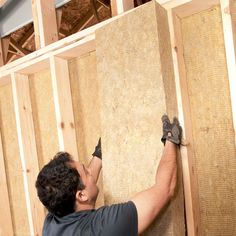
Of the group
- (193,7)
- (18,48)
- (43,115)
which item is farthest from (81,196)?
(18,48)

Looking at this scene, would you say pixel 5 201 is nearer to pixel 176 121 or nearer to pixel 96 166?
pixel 96 166

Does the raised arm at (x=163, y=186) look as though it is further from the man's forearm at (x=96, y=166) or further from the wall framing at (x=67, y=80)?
the man's forearm at (x=96, y=166)

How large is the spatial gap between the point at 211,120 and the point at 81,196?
2.35ft

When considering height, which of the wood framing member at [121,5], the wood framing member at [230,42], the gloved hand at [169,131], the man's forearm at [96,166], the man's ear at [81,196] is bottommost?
the man's ear at [81,196]

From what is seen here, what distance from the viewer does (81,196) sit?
1690mm

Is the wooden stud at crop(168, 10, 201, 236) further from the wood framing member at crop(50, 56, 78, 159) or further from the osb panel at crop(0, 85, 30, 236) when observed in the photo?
the osb panel at crop(0, 85, 30, 236)

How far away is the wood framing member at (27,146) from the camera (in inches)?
93.2

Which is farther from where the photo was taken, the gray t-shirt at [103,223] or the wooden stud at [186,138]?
the wooden stud at [186,138]

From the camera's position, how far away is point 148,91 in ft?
5.16

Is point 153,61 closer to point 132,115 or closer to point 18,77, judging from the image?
point 132,115

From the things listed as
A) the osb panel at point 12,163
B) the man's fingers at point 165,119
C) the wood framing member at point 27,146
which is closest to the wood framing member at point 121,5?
the man's fingers at point 165,119

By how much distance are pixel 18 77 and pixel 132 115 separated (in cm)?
110

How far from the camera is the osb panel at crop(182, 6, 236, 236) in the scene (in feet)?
5.17

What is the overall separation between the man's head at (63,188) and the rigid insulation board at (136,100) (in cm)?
13
